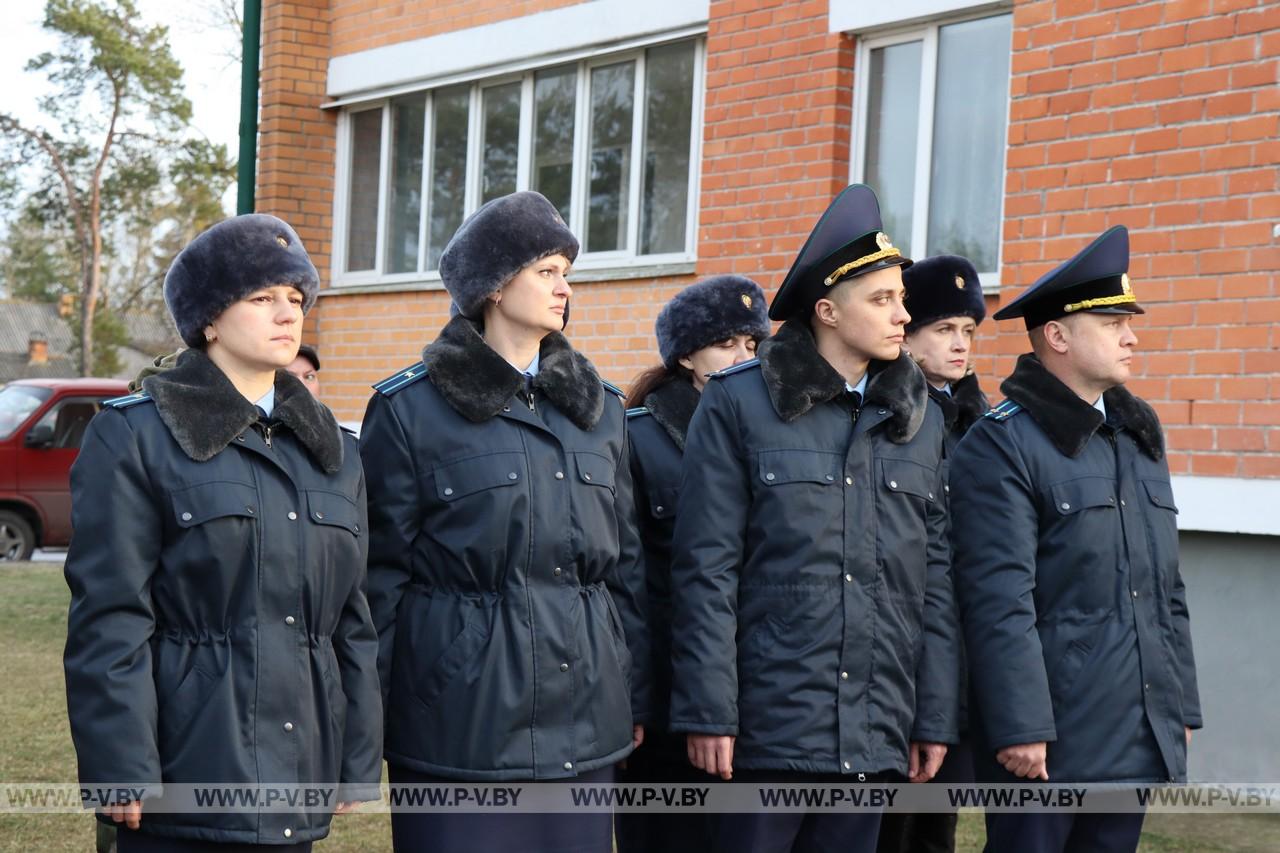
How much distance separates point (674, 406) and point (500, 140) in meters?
7.10

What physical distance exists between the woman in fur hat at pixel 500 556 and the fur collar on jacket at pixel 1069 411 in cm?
124

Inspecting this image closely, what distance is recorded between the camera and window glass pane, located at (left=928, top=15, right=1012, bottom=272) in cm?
808

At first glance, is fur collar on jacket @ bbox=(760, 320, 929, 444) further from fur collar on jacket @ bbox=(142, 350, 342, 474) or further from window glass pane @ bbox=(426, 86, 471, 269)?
window glass pane @ bbox=(426, 86, 471, 269)

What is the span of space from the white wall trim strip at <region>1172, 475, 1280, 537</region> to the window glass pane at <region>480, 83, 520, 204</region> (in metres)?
6.10

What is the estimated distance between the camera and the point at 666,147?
10.2 metres

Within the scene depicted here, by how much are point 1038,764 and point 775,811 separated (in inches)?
28.3

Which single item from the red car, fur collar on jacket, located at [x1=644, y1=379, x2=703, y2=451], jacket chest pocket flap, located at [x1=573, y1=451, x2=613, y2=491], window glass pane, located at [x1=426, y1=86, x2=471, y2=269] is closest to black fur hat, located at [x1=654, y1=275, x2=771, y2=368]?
fur collar on jacket, located at [x1=644, y1=379, x2=703, y2=451]

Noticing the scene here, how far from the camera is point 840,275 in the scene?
4.21m

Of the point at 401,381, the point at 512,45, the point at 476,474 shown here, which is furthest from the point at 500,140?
the point at 476,474

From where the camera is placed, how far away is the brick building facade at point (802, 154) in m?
6.67

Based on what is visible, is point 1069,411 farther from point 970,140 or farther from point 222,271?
point 970,140

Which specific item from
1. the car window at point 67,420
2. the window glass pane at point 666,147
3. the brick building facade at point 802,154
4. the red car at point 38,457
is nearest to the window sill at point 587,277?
the brick building facade at point 802,154

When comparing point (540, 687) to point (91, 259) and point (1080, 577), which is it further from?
point (91, 259)

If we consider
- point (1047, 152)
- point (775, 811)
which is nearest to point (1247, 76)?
point (1047, 152)
